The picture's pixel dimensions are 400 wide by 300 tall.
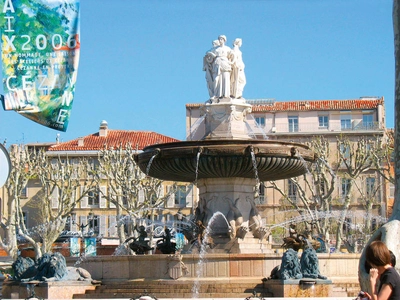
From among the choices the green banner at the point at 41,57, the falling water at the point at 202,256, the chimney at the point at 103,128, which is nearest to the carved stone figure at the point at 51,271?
the falling water at the point at 202,256

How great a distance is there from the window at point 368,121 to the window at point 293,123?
5.03m

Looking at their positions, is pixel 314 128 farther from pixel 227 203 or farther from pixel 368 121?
pixel 227 203

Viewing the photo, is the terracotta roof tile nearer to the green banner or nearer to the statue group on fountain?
the statue group on fountain

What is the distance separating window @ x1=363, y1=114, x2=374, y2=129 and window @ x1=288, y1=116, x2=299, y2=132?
5.03 m

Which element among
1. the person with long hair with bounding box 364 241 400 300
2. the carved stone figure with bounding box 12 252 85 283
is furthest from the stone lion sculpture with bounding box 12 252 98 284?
the person with long hair with bounding box 364 241 400 300

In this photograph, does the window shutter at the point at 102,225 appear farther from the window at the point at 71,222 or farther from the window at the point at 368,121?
the window at the point at 368,121

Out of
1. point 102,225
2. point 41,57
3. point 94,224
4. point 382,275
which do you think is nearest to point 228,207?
point 41,57

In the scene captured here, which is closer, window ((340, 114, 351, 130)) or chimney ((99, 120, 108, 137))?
window ((340, 114, 351, 130))

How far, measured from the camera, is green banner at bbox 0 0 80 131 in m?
16.3

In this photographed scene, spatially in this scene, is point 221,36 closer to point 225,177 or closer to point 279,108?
point 225,177

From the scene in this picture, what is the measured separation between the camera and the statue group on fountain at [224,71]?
19.7 metres

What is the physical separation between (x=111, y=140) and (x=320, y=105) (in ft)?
55.0

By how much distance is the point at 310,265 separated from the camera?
15.6m

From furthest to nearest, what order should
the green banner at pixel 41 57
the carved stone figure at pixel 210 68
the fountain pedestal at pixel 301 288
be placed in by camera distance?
1. the carved stone figure at pixel 210 68
2. the green banner at pixel 41 57
3. the fountain pedestal at pixel 301 288
